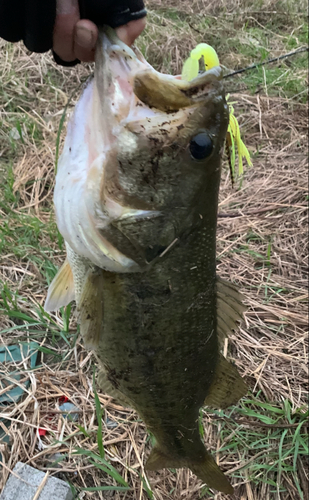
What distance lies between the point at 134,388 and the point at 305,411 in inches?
53.3

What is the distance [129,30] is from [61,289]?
1006 millimetres

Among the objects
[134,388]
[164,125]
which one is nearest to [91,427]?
[134,388]

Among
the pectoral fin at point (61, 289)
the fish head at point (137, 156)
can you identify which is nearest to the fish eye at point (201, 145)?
the fish head at point (137, 156)

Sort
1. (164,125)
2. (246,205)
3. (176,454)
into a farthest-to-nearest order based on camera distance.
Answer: (246,205) → (176,454) → (164,125)

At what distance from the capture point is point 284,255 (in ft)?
10.7

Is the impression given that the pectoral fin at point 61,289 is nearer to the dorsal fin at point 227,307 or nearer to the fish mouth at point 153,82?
the dorsal fin at point 227,307

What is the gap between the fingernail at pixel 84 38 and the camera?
1.19m

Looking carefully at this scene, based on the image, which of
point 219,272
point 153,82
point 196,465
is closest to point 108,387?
point 196,465

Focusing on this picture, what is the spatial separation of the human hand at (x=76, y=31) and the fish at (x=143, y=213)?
42 millimetres

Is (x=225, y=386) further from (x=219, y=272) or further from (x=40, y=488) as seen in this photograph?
(x=219, y=272)

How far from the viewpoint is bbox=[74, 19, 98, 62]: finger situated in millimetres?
1177

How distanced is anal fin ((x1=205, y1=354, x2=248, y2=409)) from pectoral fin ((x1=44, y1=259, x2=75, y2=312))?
702 mm

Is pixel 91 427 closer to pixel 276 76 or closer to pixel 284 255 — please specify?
pixel 284 255

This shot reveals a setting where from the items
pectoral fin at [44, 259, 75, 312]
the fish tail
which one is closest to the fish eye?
pectoral fin at [44, 259, 75, 312]
